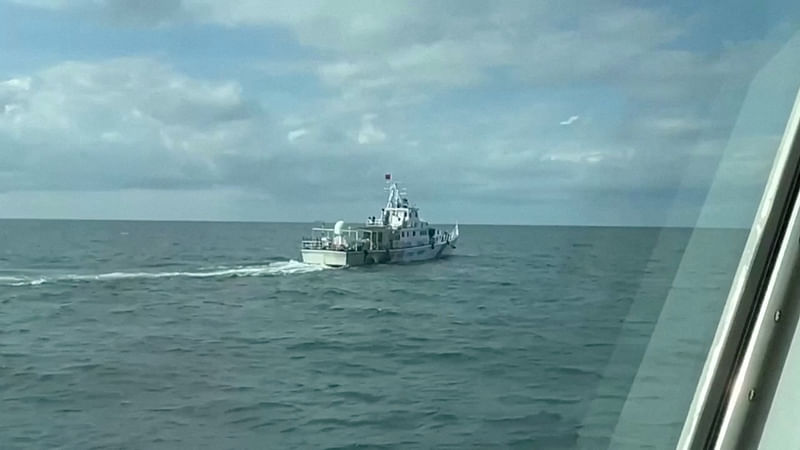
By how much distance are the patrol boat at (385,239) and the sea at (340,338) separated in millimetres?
55

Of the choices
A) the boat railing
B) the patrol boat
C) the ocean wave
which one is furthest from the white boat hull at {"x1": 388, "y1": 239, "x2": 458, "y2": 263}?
the ocean wave

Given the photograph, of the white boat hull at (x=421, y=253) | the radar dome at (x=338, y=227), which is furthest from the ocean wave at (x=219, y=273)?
the white boat hull at (x=421, y=253)

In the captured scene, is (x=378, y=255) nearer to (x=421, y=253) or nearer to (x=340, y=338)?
(x=421, y=253)

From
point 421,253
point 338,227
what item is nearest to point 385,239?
point 421,253

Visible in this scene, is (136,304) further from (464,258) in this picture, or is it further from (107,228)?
(464,258)

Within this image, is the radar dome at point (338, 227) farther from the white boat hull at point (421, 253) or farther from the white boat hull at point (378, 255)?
the white boat hull at point (421, 253)

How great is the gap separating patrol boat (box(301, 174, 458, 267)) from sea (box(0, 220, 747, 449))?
5cm

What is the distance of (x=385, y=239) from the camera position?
8.70 feet

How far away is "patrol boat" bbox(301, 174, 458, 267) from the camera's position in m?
2.39

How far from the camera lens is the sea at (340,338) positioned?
5.10 feet

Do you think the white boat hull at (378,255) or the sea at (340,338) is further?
the white boat hull at (378,255)

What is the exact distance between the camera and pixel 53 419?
1.75 meters

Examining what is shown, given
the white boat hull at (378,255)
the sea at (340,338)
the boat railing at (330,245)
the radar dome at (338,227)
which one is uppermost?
the radar dome at (338,227)

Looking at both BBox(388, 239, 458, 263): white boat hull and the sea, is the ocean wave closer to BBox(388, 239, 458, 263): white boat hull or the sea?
the sea
